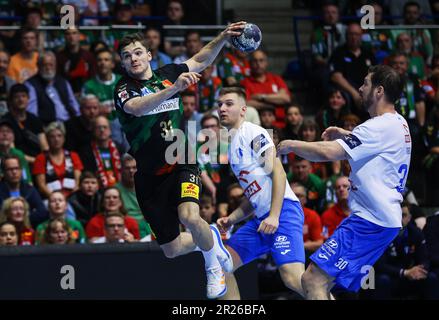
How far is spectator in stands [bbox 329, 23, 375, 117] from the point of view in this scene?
648 inches

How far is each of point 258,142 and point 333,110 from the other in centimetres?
530

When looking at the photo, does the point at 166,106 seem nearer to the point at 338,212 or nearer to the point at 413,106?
the point at 338,212

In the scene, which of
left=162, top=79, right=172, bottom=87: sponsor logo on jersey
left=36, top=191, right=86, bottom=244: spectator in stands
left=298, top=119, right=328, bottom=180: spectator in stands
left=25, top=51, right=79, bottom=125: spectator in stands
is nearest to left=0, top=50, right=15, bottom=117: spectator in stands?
left=25, top=51, right=79, bottom=125: spectator in stands

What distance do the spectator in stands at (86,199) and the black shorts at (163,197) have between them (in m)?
3.50

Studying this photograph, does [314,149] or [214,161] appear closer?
[314,149]

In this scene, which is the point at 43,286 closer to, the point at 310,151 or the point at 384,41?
the point at 310,151

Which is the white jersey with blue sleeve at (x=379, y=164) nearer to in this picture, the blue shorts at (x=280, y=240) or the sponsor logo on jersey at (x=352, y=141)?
the sponsor logo on jersey at (x=352, y=141)

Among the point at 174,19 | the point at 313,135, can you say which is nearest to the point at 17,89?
the point at 174,19

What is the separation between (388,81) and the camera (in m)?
9.75

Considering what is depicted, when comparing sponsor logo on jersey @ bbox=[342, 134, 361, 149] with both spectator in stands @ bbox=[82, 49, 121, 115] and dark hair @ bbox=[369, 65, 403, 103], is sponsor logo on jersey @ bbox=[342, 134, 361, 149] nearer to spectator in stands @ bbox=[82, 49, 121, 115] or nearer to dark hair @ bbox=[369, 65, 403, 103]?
dark hair @ bbox=[369, 65, 403, 103]

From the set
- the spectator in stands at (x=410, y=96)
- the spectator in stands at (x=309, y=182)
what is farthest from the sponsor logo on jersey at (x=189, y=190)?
the spectator in stands at (x=410, y=96)

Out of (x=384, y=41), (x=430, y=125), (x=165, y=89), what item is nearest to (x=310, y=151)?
(x=165, y=89)

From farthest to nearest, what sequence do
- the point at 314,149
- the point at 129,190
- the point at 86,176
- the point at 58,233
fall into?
the point at 129,190, the point at 86,176, the point at 58,233, the point at 314,149

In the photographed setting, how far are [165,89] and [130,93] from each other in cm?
67
